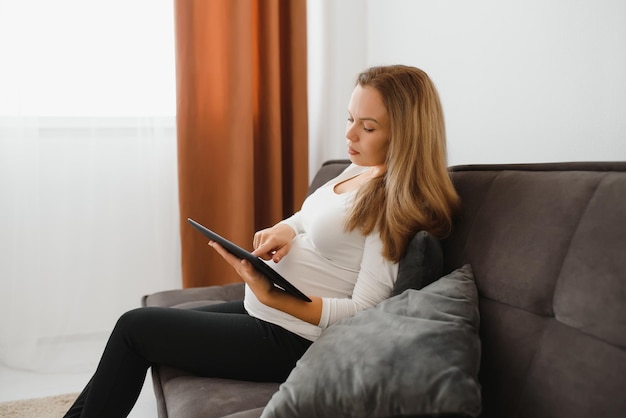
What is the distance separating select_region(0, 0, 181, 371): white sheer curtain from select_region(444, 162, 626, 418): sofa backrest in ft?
5.39

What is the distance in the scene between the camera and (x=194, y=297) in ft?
5.87

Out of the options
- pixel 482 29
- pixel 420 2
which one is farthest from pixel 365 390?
pixel 420 2

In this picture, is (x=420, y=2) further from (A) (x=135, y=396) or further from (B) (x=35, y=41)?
(A) (x=135, y=396)

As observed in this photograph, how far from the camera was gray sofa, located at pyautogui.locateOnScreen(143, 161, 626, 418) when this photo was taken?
0.82 m

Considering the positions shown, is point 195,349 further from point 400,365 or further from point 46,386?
point 46,386

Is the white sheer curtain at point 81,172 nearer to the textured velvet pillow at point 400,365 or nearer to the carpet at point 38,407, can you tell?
the carpet at point 38,407

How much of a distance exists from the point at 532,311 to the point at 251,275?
1.82 feet

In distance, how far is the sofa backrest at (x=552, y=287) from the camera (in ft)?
2.70

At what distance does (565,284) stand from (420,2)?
4.74 feet

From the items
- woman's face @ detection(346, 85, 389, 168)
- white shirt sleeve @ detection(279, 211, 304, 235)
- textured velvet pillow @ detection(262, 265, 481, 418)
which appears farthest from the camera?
white shirt sleeve @ detection(279, 211, 304, 235)

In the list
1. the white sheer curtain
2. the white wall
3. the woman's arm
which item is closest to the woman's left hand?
the woman's arm

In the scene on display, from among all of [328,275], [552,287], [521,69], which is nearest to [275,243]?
[328,275]

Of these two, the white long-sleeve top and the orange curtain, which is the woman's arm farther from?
the orange curtain

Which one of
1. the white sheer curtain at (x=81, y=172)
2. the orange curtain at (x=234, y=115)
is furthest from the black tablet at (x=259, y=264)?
the white sheer curtain at (x=81, y=172)
